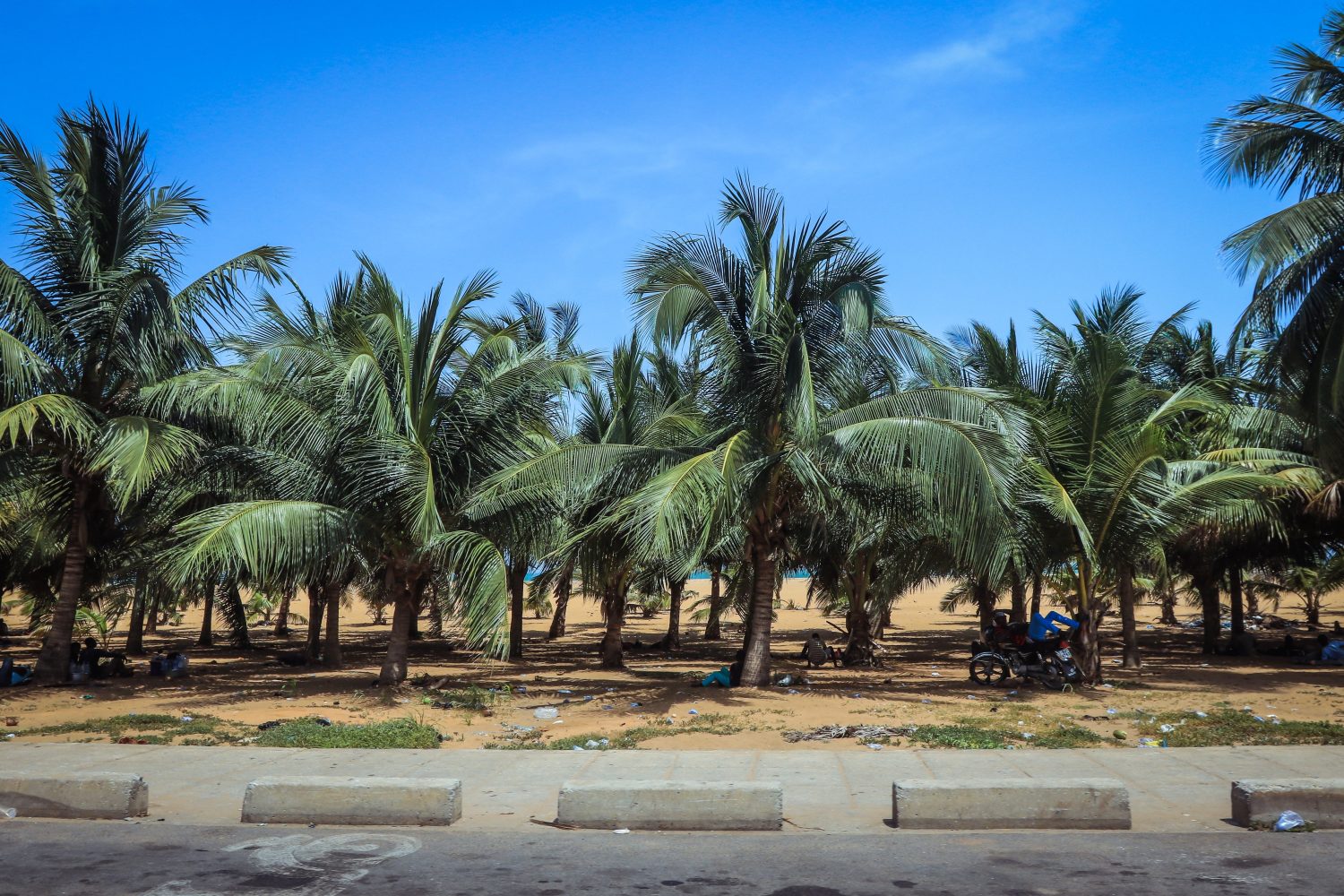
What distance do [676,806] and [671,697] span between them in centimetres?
782

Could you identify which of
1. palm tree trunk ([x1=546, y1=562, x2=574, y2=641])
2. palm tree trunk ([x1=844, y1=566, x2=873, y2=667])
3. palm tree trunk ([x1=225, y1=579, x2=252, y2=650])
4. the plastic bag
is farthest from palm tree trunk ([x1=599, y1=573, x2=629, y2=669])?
the plastic bag

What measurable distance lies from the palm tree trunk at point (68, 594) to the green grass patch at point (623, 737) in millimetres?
8755

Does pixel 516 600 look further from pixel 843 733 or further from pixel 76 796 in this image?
pixel 76 796

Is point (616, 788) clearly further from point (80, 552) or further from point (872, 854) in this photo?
point (80, 552)

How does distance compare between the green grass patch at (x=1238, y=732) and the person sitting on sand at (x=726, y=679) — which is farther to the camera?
the person sitting on sand at (x=726, y=679)

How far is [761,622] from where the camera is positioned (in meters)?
16.3

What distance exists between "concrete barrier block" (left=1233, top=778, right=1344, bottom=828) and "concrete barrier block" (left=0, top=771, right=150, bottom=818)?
8201mm

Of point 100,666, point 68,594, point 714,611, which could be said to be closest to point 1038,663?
point 68,594

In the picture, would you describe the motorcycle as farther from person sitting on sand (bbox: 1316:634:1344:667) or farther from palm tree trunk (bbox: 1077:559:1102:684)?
Result: person sitting on sand (bbox: 1316:634:1344:667)

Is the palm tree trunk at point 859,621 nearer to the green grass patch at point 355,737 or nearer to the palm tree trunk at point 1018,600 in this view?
the palm tree trunk at point 1018,600

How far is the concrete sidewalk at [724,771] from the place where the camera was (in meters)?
8.01

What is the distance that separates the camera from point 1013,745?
1103cm

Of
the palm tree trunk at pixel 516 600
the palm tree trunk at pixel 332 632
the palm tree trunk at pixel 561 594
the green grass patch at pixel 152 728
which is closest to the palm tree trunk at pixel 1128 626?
the palm tree trunk at pixel 561 594

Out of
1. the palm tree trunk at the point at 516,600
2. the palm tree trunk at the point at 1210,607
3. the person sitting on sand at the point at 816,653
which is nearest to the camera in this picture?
the person sitting on sand at the point at 816,653
